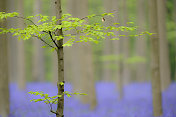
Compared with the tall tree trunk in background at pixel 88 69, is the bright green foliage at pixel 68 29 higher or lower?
higher

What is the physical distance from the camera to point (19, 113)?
876cm

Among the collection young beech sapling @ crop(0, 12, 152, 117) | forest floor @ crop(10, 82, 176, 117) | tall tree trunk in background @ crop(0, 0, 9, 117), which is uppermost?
young beech sapling @ crop(0, 12, 152, 117)

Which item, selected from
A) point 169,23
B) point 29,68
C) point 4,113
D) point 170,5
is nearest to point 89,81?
point 4,113

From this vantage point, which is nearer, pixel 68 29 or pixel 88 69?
pixel 68 29

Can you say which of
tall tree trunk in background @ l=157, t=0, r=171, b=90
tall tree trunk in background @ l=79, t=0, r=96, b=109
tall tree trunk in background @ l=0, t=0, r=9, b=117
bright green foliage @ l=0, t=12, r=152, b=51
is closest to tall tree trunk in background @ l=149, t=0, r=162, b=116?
bright green foliage @ l=0, t=12, r=152, b=51

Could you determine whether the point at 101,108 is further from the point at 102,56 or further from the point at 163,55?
the point at 102,56

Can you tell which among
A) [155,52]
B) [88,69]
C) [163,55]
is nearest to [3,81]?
[88,69]

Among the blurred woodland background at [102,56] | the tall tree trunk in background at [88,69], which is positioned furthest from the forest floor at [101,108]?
the blurred woodland background at [102,56]

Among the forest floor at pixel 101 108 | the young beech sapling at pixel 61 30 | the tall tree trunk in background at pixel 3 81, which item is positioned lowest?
the forest floor at pixel 101 108

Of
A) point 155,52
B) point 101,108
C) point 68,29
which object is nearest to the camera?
point 68,29

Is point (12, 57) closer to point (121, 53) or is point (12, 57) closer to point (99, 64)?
point (99, 64)

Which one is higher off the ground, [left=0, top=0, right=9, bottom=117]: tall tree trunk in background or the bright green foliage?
the bright green foliage

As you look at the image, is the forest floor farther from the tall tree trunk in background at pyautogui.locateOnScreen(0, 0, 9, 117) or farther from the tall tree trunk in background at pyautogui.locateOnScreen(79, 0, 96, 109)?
the tall tree trunk in background at pyautogui.locateOnScreen(79, 0, 96, 109)

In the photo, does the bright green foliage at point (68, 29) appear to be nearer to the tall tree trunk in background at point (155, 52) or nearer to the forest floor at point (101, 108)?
the forest floor at point (101, 108)
